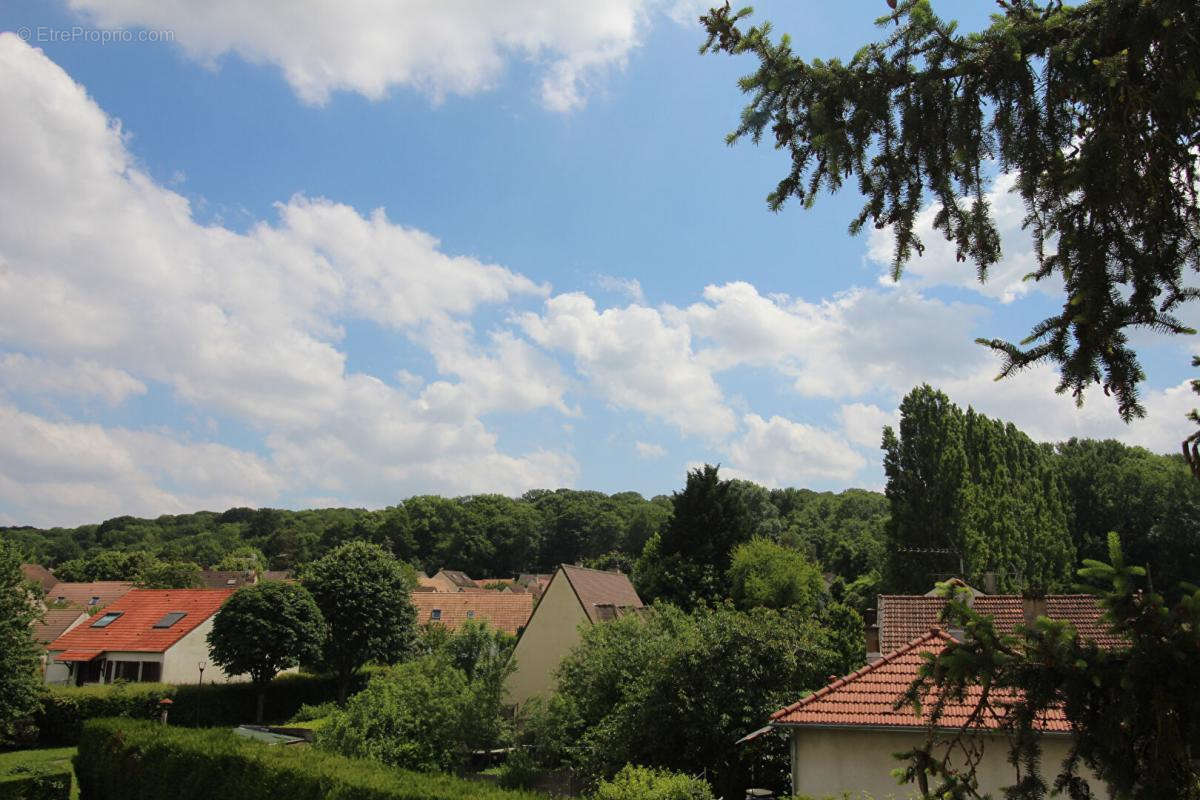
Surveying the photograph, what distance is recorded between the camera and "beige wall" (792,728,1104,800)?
12805 mm

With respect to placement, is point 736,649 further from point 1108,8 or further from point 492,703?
point 1108,8

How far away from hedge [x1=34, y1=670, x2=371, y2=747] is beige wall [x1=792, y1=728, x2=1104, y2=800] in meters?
22.2

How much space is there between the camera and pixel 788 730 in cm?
1411

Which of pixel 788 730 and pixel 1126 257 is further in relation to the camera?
pixel 788 730

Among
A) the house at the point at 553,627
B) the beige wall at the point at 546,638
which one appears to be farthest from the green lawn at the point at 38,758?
the beige wall at the point at 546,638

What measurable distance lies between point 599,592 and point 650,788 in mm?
20033

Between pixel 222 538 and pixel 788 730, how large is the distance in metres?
143

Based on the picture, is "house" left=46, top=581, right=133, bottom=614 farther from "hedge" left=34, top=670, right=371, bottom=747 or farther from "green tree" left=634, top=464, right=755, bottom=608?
"green tree" left=634, top=464, right=755, bottom=608

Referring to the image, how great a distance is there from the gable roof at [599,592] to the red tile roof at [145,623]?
17.4 meters

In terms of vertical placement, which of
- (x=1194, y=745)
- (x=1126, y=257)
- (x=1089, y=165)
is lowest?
(x=1194, y=745)

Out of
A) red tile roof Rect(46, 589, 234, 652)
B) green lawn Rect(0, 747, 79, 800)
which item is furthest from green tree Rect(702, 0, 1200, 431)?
red tile roof Rect(46, 589, 234, 652)

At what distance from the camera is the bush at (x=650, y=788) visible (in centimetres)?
1162

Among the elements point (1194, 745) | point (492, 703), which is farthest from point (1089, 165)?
point (492, 703)

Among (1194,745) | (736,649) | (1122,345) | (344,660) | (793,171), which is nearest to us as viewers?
(1194,745)
